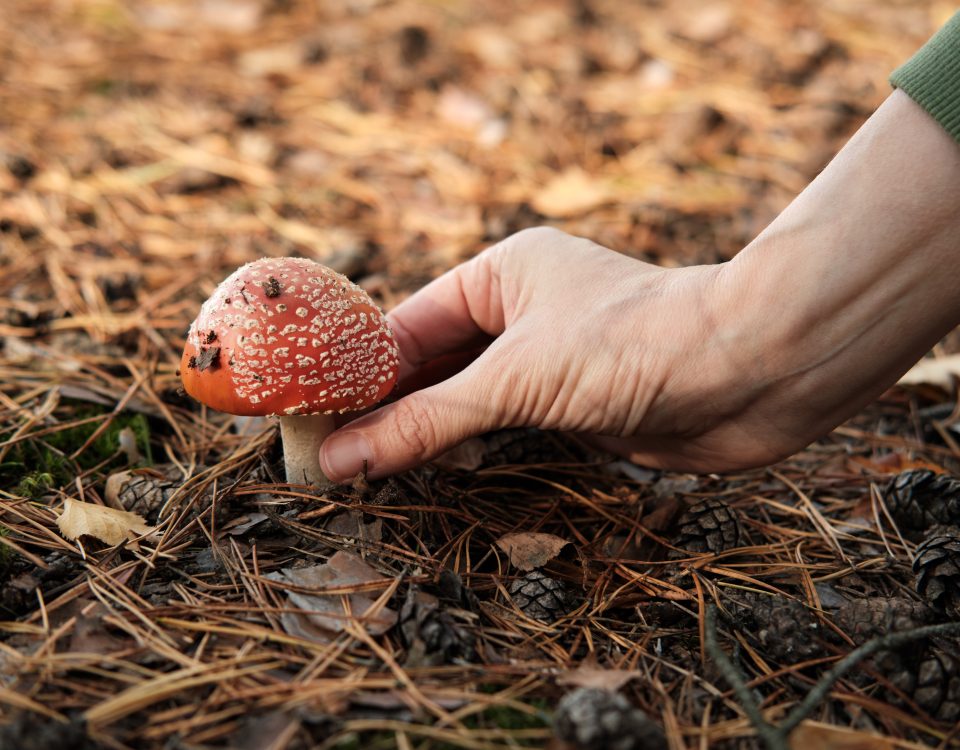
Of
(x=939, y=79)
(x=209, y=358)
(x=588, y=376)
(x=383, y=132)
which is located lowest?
(x=588, y=376)

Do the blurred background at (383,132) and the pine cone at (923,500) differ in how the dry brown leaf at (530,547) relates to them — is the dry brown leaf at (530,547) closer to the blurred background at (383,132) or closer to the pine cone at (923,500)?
the pine cone at (923,500)

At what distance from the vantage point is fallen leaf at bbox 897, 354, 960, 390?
374cm

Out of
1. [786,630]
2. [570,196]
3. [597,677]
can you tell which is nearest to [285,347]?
[597,677]

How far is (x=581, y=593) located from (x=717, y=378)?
85cm

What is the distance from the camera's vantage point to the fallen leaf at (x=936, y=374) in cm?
374

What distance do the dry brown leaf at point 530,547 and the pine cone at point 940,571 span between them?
1.10 metres

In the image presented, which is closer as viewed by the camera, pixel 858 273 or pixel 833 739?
pixel 833 739

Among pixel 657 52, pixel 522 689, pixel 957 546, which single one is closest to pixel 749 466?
pixel 957 546

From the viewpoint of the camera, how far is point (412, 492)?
9.21ft

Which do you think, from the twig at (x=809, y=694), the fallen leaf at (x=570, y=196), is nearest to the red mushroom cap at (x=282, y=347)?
the twig at (x=809, y=694)

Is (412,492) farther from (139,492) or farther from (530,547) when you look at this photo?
(139,492)

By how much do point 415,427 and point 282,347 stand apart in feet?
1.68

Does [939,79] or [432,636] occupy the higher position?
[939,79]

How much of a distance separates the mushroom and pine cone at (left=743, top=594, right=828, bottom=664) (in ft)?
4.43
